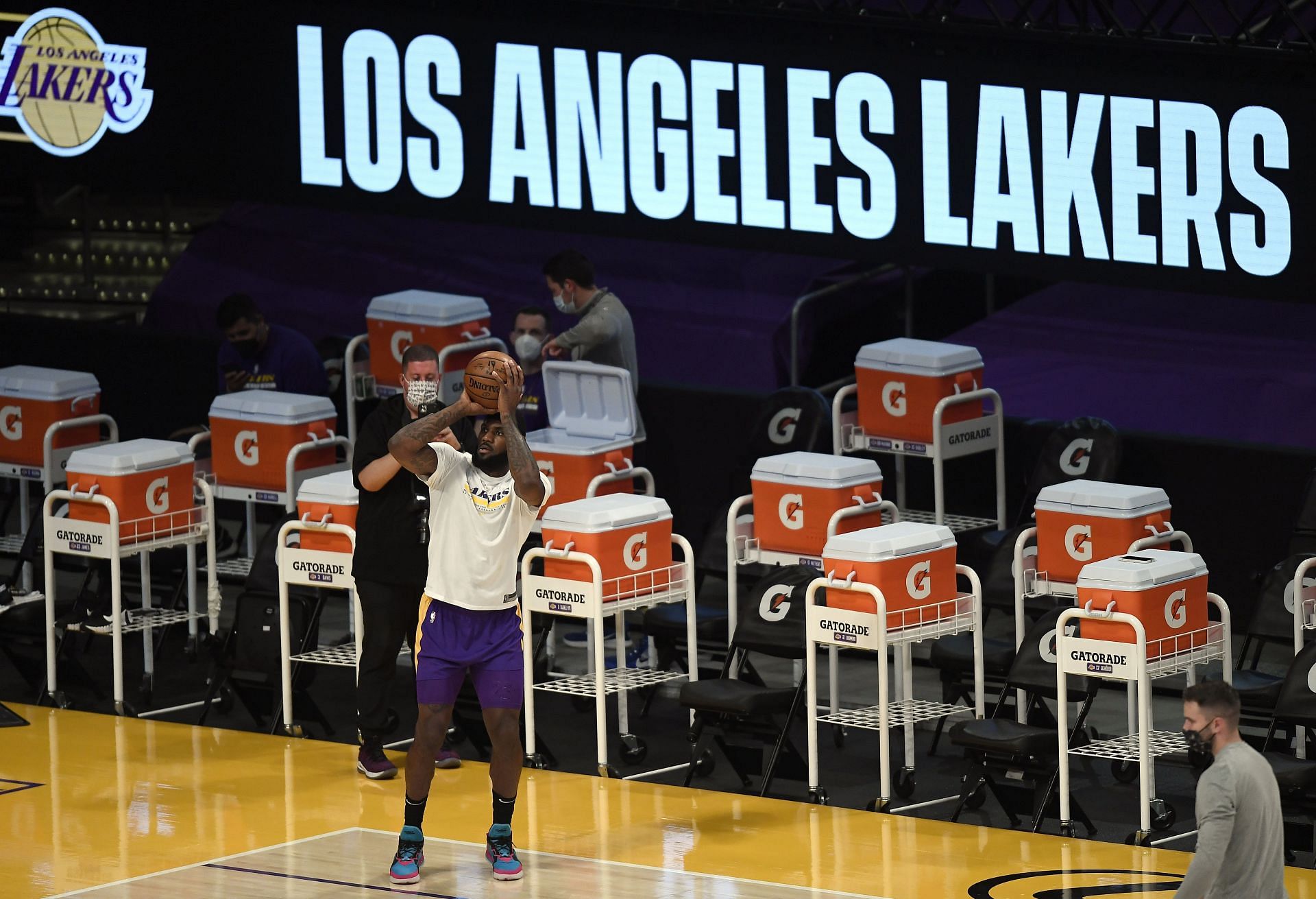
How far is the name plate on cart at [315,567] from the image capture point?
11.0 meters

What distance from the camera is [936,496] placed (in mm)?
12094

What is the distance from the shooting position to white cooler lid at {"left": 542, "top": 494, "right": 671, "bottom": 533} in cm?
1052

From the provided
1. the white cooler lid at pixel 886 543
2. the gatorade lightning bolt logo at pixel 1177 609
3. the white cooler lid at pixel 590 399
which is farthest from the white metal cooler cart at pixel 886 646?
the white cooler lid at pixel 590 399

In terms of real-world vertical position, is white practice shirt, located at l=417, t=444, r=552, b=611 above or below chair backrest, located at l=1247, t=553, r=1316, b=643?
above

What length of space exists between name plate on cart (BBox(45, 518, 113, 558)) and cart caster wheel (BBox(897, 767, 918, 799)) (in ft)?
11.5

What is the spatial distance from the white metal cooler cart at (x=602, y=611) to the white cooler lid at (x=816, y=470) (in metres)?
0.57

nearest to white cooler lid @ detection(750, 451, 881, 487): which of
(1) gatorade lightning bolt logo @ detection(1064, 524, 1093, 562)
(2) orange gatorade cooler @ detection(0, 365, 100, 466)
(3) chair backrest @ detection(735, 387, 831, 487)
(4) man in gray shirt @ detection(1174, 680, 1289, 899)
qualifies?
(1) gatorade lightning bolt logo @ detection(1064, 524, 1093, 562)

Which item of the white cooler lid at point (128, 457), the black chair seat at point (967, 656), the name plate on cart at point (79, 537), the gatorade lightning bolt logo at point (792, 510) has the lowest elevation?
the black chair seat at point (967, 656)

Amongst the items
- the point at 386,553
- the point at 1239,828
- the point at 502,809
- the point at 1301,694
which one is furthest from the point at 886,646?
the point at 1239,828

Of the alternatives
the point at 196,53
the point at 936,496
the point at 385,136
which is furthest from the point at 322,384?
the point at 936,496

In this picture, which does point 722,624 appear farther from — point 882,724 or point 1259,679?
point 1259,679

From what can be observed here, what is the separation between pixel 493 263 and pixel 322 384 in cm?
401

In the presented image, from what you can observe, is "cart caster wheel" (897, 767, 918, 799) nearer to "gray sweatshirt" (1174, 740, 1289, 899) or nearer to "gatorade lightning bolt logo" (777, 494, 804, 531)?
"gatorade lightning bolt logo" (777, 494, 804, 531)

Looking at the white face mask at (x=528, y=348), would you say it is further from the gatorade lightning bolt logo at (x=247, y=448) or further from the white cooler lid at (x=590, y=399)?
the gatorade lightning bolt logo at (x=247, y=448)
